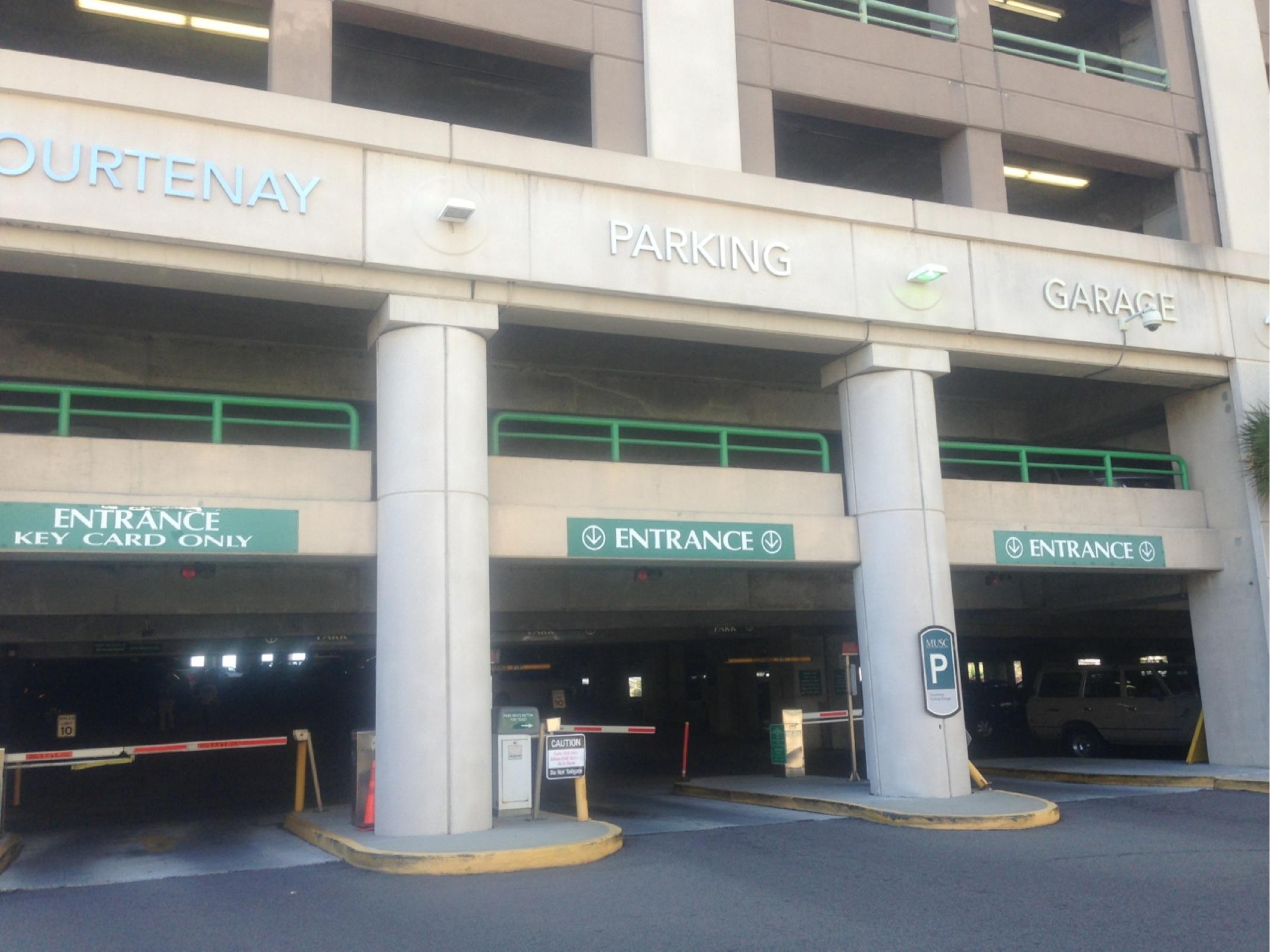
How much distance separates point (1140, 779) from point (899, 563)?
5156mm

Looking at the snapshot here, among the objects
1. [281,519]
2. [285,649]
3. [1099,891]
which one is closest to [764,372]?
[281,519]

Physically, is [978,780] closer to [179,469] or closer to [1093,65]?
[179,469]

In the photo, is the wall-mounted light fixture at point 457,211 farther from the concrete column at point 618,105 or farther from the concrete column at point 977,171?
the concrete column at point 977,171

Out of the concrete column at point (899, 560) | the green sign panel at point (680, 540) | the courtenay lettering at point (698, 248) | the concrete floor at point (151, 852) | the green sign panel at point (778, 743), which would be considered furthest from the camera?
the green sign panel at point (778, 743)

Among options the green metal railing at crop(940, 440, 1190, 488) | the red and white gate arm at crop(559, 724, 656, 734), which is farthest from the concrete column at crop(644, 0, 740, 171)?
the red and white gate arm at crop(559, 724, 656, 734)

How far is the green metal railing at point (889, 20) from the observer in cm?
1608

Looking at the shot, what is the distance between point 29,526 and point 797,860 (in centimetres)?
797

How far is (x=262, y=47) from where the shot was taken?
16.1m

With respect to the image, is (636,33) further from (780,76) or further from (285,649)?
(285,649)

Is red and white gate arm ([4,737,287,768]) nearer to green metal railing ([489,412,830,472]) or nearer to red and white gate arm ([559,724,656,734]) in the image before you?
red and white gate arm ([559,724,656,734])

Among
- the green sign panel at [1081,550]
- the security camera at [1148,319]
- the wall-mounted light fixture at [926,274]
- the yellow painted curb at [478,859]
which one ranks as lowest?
the yellow painted curb at [478,859]

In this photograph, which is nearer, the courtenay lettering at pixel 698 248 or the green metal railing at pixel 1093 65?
the courtenay lettering at pixel 698 248

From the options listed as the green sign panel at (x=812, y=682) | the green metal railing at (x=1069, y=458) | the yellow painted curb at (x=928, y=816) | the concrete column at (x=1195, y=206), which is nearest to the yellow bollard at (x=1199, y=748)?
the green metal railing at (x=1069, y=458)

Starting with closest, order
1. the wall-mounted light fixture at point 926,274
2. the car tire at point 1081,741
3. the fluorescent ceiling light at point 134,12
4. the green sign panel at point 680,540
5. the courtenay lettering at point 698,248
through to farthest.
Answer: the green sign panel at point 680,540 → the courtenay lettering at point 698,248 → the fluorescent ceiling light at point 134,12 → the wall-mounted light fixture at point 926,274 → the car tire at point 1081,741
